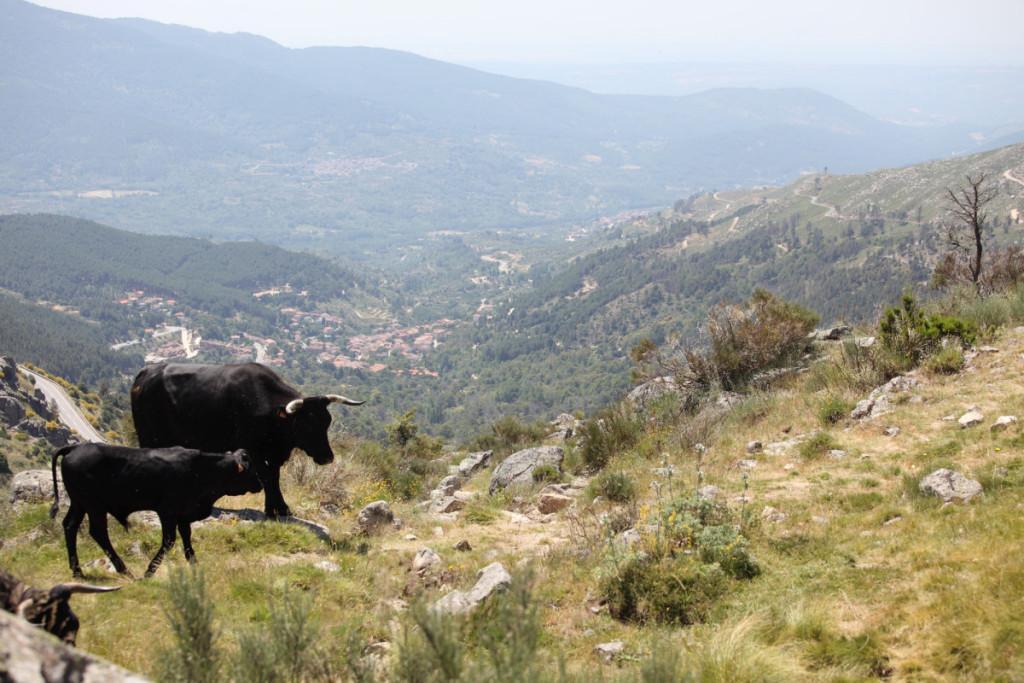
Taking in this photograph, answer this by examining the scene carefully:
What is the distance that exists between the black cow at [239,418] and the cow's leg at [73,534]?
7.18ft

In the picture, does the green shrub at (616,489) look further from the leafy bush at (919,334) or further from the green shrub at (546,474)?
the leafy bush at (919,334)

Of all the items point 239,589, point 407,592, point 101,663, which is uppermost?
point 101,663

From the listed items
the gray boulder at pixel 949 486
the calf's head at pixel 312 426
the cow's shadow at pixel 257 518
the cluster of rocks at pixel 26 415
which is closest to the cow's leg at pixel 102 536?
the cow's shadow at pixel 257 518

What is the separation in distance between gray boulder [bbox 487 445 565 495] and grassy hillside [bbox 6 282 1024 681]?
1.81m

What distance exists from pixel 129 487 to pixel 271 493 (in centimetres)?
244

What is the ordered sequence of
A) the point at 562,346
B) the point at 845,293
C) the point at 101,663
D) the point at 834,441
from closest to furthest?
the point at 101,663, the point at 834,441, the point at 845,293, the point at 562,346

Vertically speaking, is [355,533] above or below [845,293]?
above

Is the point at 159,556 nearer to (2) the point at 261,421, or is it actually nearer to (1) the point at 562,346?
(2) the point at 261,421

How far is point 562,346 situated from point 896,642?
15821 cm

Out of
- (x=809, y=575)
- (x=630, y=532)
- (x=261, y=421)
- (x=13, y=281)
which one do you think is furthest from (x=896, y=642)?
(x=13, y=281)

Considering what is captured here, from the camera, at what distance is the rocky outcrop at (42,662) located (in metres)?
1.81

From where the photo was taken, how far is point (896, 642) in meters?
3.97

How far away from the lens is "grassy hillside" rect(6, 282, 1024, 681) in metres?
3.76

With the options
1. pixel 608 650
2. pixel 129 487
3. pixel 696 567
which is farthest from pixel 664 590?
pixel 129 487
